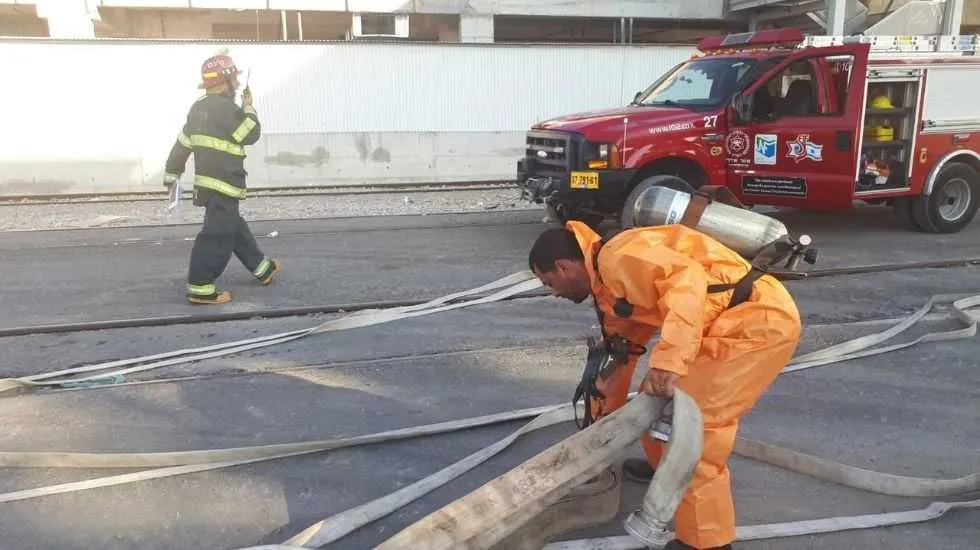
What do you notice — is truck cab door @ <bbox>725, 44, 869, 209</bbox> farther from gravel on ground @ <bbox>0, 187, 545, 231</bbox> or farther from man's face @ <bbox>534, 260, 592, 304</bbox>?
man's face @ <bbox>534, 260, 592, 304</bbox>

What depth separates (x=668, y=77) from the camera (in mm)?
9516

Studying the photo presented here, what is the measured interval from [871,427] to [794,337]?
1.79m

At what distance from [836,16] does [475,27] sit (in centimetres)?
944

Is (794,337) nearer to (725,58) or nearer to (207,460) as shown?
(207,460)

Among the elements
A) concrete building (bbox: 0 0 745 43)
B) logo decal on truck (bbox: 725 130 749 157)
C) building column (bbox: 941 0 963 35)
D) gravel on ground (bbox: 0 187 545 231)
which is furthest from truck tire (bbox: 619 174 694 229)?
concrete building (bbox: 0 0 745 43)

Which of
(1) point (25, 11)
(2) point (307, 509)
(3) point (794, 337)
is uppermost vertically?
(1) point (25, 11)

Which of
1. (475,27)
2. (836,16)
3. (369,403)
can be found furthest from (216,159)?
(836,16)

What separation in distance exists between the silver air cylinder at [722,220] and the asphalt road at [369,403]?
114 centimetres

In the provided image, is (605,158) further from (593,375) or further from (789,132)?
(593,375)

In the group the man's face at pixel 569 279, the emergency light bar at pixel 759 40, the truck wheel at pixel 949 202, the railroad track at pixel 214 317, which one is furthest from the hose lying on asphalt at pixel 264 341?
the truck wheel at pixel 949 202

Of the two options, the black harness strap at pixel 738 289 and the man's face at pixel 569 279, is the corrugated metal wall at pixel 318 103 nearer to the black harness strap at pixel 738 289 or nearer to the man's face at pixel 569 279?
the man's face at pixel 569 279

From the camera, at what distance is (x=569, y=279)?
2867 mm

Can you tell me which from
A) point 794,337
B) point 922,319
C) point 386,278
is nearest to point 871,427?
point 794,337

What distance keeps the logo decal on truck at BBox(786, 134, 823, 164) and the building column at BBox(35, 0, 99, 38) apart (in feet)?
54.7
